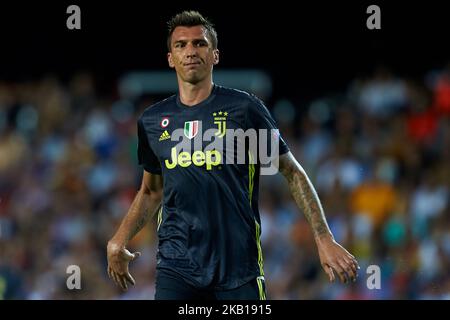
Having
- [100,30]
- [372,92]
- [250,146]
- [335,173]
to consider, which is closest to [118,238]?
[250,146]

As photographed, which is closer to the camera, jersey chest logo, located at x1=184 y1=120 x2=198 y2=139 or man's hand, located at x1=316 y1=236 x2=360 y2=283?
man's hand, located at x1=316 y1=236 x2=360 y2=283

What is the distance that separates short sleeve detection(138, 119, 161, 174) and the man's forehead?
62cm

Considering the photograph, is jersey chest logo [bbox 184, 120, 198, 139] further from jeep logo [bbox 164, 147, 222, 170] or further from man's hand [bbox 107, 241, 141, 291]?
man's hand [bbox 107, 241, 141, 291]

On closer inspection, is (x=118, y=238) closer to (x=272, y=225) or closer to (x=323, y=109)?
(x=272, y=225)

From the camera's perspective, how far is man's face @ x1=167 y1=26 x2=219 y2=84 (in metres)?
5.77

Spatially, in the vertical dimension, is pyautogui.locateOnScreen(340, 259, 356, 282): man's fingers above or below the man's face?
below

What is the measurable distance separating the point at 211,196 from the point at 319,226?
0.68m

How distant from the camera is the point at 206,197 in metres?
5.57

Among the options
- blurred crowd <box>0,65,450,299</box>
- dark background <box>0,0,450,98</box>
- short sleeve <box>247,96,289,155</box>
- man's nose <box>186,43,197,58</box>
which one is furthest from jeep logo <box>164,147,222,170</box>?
dark background <box>0,0,450,98</box>

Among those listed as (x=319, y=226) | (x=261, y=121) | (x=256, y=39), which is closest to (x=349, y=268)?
(x=319, y=226)

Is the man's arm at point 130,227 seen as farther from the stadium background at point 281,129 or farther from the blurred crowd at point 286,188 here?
the stadium background at point 281,129

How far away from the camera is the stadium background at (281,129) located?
1031 centimetres

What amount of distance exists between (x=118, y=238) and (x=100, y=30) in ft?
31.3

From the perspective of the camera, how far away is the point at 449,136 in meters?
11.2
